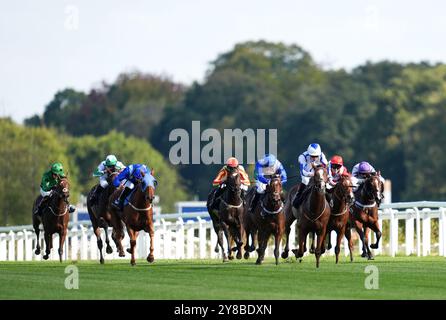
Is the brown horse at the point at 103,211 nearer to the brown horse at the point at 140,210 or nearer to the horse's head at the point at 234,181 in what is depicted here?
the brown horse at the point at 140,210

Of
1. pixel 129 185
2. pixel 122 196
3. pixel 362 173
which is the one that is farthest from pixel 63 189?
pixel 362 173

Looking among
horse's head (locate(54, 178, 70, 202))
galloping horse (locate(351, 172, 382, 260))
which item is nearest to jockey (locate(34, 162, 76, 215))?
horse's head (locate(54, 178, 70, 202))

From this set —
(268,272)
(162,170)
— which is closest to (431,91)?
(162,170)

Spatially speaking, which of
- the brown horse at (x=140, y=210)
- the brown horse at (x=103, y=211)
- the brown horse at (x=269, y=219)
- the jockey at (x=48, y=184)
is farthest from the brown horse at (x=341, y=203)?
the jockey at (x=48, y=184)

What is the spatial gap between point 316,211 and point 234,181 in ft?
7.94

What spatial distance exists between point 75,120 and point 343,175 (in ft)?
311

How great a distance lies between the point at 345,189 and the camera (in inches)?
1078

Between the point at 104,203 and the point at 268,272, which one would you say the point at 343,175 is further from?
the point at 104,203

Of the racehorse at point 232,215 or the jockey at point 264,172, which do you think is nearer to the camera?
the jockey at point 264,172

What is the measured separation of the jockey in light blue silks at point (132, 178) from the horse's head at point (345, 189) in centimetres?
335

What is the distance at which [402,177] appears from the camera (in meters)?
88.1

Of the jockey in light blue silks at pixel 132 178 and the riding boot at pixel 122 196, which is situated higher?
the jockey in light blue silks at pixel 132 178

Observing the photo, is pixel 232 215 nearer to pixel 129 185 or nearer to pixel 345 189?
pixel 129 185

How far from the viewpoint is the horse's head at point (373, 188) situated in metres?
29.4
